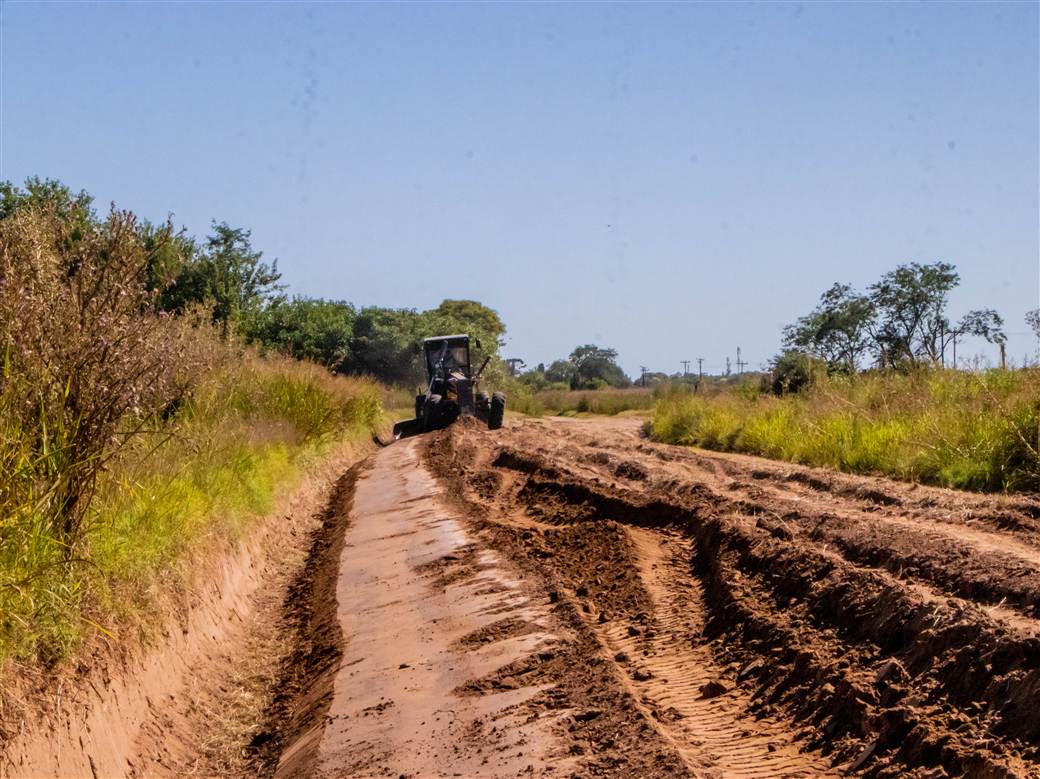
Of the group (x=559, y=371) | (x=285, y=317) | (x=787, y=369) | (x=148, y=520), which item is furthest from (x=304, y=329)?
(x=559, y=371)

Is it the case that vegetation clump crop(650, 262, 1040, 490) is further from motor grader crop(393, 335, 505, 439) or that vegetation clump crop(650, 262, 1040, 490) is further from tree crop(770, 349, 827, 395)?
motor grader crop(393, 335, 505, 439)

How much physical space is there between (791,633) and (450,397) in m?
25.6

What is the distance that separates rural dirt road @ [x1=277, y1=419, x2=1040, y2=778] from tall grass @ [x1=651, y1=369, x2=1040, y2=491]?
1.09 meters

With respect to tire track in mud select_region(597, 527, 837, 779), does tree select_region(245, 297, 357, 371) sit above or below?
above

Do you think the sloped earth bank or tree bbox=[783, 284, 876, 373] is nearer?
the sloped earth bank

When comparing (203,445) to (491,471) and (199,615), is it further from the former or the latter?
(491,471)

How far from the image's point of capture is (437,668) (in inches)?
319

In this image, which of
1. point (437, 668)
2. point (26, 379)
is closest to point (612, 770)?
point (437, 668)

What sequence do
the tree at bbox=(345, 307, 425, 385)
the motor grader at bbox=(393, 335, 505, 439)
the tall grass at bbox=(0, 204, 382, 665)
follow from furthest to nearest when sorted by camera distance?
1. the tree at bbox=(345, 307, 425, 385)
2. the motor grader at bbox=(393, 335, 505, 439)
3. the tall grass at bbox=(0, 204, 382, 665)

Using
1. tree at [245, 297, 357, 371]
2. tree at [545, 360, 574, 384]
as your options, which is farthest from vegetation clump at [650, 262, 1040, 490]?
tree at [545, 360, 574, 384]

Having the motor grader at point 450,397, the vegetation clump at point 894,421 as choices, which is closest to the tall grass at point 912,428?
the vegetation clump at point 894,421

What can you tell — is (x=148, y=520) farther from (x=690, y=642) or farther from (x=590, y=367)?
(x=590, y=367)

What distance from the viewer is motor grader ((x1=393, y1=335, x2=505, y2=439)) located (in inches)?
1275

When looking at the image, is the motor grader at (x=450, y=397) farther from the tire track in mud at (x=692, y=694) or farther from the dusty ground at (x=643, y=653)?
the tire track in mud at (x=692, y=694)
